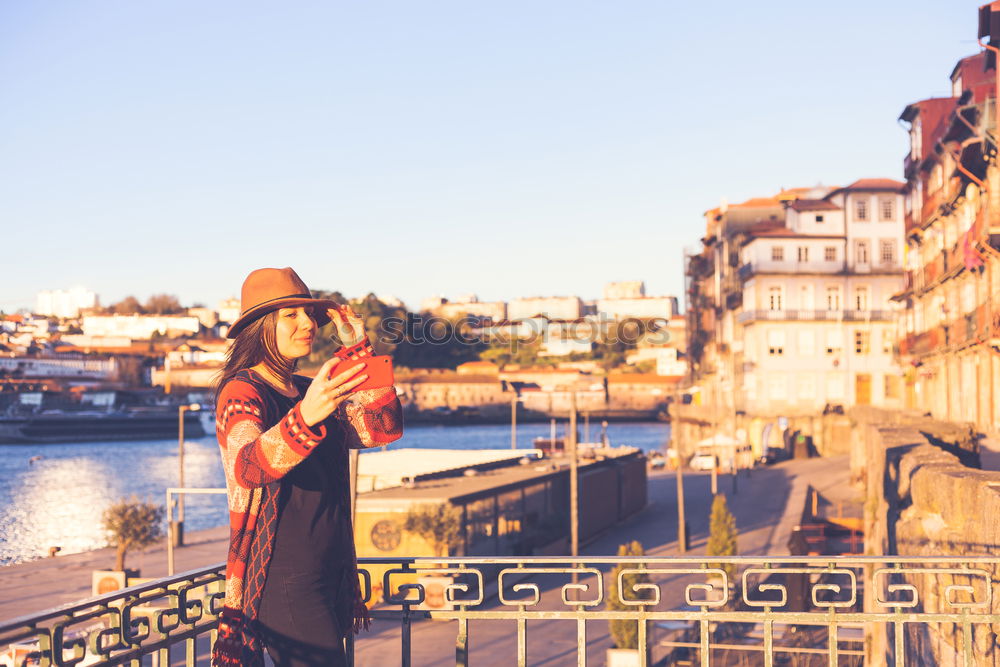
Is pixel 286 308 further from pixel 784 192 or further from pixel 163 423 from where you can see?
pixel 163 423

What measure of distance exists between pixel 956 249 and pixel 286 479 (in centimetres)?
3366

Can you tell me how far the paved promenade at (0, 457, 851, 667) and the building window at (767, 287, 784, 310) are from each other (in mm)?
12165

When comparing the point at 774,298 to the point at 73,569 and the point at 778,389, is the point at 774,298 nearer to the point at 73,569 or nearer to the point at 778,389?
the point at 778,389

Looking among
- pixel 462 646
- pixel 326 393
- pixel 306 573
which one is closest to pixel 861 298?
pixel 462 646

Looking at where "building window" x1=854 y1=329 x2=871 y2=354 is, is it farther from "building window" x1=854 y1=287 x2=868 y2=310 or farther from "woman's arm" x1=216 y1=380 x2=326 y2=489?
"woman's arm" x1=216 y1=380 x2=326 y2=489

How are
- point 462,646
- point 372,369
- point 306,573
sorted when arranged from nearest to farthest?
1. point 372,369
2. point 306,573
3. point 462,646

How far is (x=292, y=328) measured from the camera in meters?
4.16

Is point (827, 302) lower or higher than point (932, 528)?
higher

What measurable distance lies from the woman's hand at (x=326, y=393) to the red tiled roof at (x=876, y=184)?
239 feet

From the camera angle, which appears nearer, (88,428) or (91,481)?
(91,481)

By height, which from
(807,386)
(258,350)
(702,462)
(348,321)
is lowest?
(702,462)

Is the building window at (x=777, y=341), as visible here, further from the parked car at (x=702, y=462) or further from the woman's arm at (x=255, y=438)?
the woman's arm at (x=255, y=438)

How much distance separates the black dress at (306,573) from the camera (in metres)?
3.93

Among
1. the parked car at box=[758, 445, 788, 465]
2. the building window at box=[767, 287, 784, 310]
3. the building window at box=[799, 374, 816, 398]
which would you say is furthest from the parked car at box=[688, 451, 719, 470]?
the building window at box=[767, 287, 784, 310]
